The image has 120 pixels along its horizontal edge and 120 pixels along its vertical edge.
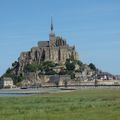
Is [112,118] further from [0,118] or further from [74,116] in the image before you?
[0,118]

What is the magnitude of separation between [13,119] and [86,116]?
4.86 meters

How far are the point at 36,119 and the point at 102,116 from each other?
4.36 meters

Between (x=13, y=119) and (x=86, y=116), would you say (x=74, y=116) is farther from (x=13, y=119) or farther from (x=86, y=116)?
(x=13, y=119)

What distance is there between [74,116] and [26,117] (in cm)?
320

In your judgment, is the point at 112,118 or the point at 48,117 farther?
the point at 48,117

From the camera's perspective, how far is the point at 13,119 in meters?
31.8

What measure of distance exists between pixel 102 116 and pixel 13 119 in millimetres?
5806

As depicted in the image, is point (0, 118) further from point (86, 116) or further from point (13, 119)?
point (86, 116)

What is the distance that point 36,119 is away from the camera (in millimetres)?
31719

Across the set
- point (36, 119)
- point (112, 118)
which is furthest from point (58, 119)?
point (112, 118)

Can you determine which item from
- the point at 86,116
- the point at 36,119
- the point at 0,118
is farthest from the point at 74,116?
the point at 0,118

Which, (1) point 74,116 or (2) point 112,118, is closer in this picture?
(2) point 112,118

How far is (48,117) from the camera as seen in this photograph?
33219 mm

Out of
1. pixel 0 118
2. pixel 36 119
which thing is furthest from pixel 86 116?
pixel 0 118
